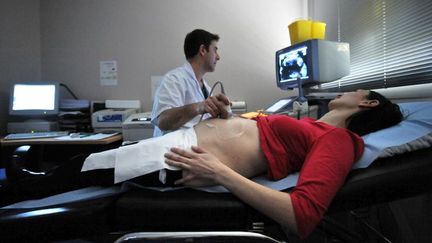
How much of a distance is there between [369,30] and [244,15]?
123 cm

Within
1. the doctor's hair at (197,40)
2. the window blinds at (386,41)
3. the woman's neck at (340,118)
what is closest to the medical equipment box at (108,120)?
the doctor's hair at (197,40)

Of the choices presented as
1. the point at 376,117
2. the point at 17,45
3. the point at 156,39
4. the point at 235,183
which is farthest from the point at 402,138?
the point at 17,45

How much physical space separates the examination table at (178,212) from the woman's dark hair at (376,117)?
30cm

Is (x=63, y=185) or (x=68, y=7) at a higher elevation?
(x=68, y=7)

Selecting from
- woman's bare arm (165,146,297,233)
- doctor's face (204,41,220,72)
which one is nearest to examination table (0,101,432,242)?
woman's bare arm (165,146,297,233)

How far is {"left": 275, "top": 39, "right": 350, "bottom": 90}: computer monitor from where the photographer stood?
68.7 inches

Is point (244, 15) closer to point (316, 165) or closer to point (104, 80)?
point (104, 80)

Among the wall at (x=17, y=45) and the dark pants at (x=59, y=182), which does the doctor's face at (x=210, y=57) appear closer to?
the dark pants at (x=59, y=182)

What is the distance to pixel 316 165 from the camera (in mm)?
709

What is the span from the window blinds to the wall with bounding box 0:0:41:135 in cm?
289

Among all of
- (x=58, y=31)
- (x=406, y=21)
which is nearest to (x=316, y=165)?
(x=406, y=21)

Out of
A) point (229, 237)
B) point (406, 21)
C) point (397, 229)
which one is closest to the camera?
point (229, 237)

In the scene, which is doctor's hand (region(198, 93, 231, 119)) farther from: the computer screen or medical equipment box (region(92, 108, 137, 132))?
the computer screen

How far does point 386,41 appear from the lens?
1628 millimetres
